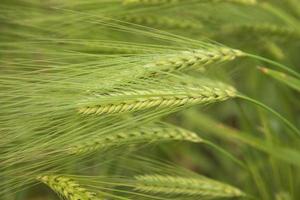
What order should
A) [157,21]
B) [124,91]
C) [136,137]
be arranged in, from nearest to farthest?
1. [124,91]
2. [136,137]
3. [157,21]

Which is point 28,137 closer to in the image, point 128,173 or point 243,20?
point 128,173

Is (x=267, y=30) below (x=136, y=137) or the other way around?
the other way around

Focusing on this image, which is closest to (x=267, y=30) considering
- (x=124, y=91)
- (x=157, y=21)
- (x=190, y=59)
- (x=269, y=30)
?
(x=269, y=30)

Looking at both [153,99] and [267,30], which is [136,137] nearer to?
[153,99]

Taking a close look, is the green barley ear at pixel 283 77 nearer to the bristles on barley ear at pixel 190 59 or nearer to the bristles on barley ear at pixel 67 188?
the bristles on barley ear at pixel 190 59

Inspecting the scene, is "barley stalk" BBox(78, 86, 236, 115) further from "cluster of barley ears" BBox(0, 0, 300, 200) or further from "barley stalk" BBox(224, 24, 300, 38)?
"barley stalk" BBox(224, 24, 300, 38)

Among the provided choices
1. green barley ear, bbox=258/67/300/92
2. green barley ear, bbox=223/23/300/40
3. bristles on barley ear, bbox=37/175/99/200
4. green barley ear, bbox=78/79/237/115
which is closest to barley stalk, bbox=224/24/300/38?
green barley ear, bbox=223/23/300/40

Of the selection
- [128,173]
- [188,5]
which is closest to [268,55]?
[188,5]
